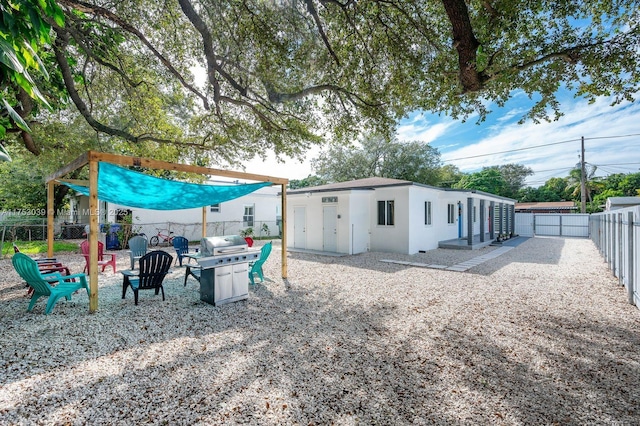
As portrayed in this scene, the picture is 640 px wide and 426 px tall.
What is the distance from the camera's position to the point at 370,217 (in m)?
13.3

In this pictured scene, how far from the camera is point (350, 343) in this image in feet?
12.9

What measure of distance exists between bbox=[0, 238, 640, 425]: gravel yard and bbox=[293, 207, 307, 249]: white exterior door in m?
7.50

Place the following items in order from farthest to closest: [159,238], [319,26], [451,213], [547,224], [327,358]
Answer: [547,224] < [159,238] < [451,213] < [319,26] < [327,358]

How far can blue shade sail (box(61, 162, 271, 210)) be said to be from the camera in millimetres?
5449

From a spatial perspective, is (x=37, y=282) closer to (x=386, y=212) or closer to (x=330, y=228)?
(x=330, y=228)

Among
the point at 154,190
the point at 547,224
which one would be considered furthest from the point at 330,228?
the point at 547,224

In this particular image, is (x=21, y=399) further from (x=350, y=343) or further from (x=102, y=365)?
(x=350, y=343)

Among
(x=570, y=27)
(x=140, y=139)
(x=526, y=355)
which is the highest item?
(x=570, y=27)

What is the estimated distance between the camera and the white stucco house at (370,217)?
12.2 metres

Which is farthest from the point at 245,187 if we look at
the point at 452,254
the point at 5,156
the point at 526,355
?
the point at 452,254

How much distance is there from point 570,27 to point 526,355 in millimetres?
6087

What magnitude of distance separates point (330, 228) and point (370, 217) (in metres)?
1.95

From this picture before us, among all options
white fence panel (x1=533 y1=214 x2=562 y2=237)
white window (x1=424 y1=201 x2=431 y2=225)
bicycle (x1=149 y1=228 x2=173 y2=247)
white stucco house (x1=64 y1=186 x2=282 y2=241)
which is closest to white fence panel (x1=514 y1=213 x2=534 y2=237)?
white fence panel (x1=533 y1=214 x2=562 y2=237)

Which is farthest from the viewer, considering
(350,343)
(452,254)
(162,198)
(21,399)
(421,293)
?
(452,254)
